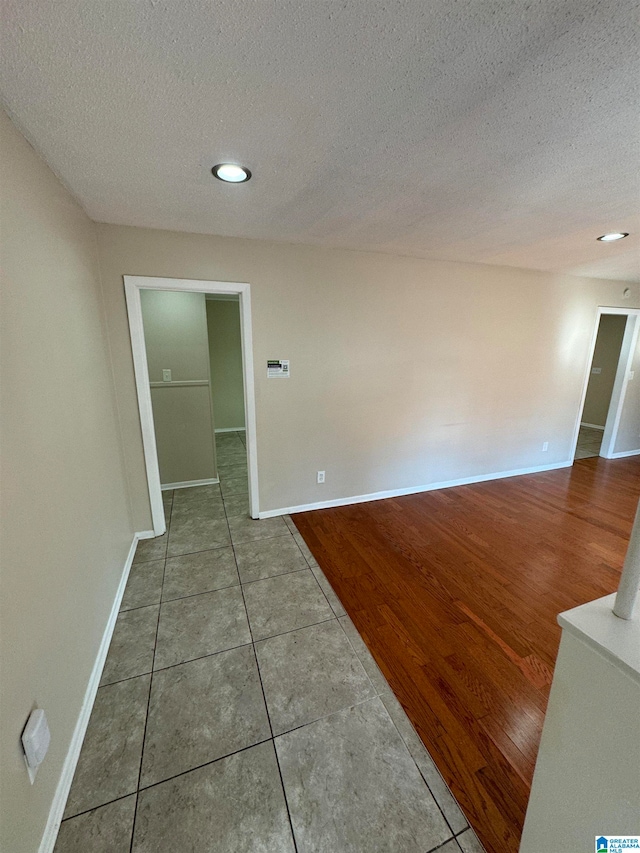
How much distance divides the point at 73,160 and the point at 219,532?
2.48m

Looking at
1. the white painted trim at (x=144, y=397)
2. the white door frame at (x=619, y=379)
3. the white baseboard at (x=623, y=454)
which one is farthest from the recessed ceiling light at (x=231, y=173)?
the white baseboard at (x=623, y=454)

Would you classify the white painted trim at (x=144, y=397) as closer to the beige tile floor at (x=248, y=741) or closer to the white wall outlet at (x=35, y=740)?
the beige tile floor at (x=248, y=741)

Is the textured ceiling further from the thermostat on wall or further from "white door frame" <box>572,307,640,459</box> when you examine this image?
"white door frame" <box>572,307,640,459</box>

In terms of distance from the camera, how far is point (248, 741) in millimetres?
1306

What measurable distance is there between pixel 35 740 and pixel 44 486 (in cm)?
76

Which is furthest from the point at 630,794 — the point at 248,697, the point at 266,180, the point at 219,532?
the point at 219,532

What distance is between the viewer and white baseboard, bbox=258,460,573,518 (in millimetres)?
3094

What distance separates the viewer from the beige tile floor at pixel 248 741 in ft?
3.48

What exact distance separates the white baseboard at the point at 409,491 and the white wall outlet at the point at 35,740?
1985mm

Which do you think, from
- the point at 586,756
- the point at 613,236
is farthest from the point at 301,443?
the point at 613,236

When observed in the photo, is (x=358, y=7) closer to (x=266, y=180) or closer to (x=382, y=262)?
(x=266, y=180)

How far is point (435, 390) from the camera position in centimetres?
335

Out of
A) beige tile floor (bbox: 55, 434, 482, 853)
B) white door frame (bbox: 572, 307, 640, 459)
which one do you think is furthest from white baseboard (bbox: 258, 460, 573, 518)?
beige tile floor (bbox: 55, 434, 482, 853)

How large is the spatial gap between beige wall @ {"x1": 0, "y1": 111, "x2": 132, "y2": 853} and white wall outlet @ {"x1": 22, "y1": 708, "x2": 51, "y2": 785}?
2 centimetres
